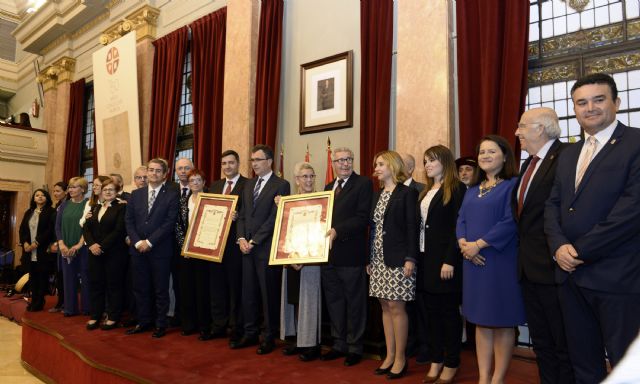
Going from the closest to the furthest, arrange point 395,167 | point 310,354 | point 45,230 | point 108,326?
point 395,167 → point 310,354 → point 108,326 → point 45,230

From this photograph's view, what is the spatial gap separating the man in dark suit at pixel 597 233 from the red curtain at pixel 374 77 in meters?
3.08

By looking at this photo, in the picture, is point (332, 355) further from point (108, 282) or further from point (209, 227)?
point (108, 282)

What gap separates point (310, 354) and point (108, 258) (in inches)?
95.9

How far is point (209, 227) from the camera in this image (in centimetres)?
421

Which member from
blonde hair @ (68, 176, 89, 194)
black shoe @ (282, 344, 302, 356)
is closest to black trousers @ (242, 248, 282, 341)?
black shoe @ (282, 344, 302, 356)

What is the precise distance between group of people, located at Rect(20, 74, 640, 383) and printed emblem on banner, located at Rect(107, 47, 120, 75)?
14.0 ft

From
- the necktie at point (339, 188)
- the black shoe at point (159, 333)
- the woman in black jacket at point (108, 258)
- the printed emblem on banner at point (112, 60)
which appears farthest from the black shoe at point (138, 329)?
the printed emblem on banner at point (112, 60)

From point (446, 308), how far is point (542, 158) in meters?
1.07

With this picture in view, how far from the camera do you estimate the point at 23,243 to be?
638 centimetres

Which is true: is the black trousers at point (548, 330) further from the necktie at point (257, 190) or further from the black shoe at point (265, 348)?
the necktie at point (257, 190)

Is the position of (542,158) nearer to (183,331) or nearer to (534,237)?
(534,237)

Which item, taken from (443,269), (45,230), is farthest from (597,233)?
(45,230)

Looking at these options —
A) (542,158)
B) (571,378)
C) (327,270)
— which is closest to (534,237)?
(542,158)

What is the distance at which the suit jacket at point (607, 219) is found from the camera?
6.55 ft
